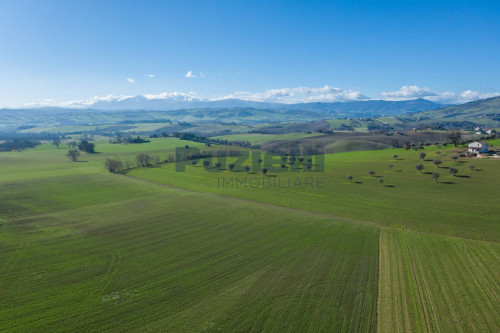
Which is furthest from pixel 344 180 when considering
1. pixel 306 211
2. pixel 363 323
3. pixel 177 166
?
pixel 177 166

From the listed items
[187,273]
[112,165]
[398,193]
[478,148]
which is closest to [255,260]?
[187,273]

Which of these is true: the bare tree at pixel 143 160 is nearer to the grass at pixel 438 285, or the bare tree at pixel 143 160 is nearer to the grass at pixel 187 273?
the grass at pixel 187 273

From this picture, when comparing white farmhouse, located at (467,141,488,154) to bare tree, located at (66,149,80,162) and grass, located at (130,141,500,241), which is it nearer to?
grass, located at (130,141,500,241)

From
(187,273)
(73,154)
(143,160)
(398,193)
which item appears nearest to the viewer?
(187,273)

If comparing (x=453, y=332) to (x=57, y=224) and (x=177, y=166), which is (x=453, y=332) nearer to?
(x=57, y=224)

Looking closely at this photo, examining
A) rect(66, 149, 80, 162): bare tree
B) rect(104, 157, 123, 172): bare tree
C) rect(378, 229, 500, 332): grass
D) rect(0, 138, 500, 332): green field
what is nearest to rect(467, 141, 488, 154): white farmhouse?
rect(0, 138, 500, 332): green field

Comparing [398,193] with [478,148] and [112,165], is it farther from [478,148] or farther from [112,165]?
[112,165]

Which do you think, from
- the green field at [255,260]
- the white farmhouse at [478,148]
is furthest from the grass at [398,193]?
the white farmhouse at [478,148]

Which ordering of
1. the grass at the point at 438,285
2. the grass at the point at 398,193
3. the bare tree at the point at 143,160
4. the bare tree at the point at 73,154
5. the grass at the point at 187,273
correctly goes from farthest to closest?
1. the bare tree at the point at 73,154
2. the bare tree at the point at 143,160
3. the grass at the point at 398,193
4. the grass at the point at 187,273
5. the grass at the point at 438,285
